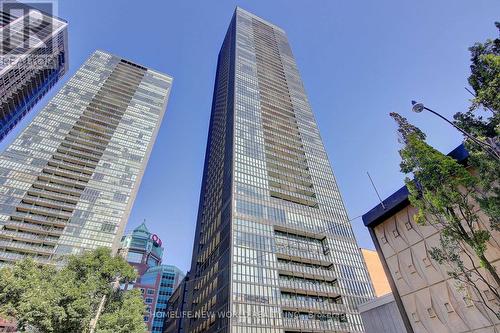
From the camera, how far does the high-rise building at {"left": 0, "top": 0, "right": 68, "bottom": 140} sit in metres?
78.8

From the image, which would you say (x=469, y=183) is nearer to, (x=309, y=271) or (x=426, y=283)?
(x=426, y=283)

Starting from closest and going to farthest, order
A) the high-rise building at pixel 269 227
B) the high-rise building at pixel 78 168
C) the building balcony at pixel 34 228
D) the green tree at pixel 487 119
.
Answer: the green tree at pixel 487 119
the high-rise building at pixel 269 227
the building balcony at pixel 34 228
the high-rise building at pixel 78 168

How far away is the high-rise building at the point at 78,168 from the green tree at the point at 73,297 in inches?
1812

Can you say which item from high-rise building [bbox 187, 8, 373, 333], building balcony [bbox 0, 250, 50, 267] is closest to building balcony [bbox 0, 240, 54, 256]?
building balcony [bbox 0, 250, 50, 267]

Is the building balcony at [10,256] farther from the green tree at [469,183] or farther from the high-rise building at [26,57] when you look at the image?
the green tree at [469,183]

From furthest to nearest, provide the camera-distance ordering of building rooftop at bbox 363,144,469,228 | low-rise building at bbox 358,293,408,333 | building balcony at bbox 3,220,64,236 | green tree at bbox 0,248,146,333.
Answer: building balcony at bbox 3,220,64,236 < green tree at bbox 0,248,146,333 < low-rise building at bbox 358,293,408,333 < building rooftop at bbox 363,144,469,228

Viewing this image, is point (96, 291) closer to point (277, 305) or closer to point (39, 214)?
point (277, 305)

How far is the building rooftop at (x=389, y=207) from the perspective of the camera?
16.8m

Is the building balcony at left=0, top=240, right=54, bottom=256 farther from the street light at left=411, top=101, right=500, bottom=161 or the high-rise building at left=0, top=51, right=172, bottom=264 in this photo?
the street light at left=411, top=101, right=500, bottom=161

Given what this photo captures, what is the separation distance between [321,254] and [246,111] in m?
47.1

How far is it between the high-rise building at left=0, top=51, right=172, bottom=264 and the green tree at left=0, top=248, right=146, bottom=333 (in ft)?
151

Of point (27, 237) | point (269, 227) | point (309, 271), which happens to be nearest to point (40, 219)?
point (27, 237)

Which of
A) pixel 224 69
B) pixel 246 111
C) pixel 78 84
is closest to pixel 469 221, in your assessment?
pixel 246 111

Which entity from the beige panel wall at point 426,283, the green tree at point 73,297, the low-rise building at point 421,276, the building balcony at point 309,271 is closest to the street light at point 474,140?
the low-rise building at point 421,276
